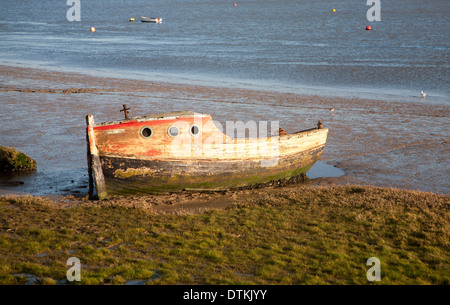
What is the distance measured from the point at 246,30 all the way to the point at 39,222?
211 feet

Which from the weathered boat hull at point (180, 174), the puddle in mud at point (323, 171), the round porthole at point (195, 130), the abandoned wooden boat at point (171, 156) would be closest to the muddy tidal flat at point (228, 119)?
the puddle in mud at point (323, 171)

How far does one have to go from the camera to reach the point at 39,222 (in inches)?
424

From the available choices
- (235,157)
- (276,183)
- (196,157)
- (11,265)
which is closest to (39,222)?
(11,265)

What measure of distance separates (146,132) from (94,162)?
1.60 metres

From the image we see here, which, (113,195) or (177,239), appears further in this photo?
(113,195)

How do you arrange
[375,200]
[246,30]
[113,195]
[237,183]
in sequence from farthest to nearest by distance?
1. [246,30]
2. [237,183]
3. [113,195]
4. [375,200]

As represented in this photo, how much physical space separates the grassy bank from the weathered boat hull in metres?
1.08

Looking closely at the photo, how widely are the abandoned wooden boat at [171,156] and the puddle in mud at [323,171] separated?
2.34 m

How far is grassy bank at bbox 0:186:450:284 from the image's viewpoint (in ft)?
26.8

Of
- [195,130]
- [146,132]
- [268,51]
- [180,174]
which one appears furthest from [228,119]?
[268,51]

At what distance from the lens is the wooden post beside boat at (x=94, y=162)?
12.5 meters

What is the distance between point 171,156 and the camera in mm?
13266

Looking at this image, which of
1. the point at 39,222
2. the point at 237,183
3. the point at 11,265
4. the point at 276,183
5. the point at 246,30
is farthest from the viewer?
the point at 246,30
